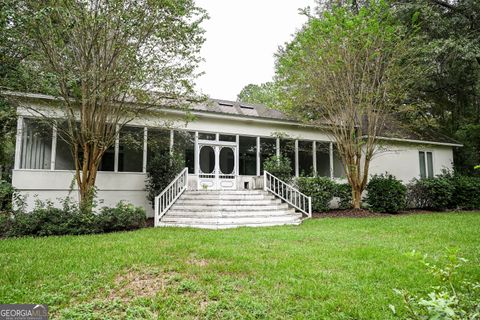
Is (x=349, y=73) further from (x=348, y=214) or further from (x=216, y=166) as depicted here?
(x=216, y=166)

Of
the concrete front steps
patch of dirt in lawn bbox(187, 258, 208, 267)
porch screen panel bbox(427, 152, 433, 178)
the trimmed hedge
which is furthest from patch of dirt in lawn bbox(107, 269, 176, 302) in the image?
porch screen panel bbox(427, 152, 433, 178)

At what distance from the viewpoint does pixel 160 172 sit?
10.1 meters

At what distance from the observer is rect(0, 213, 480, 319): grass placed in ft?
10.1

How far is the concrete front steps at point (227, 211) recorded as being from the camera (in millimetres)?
8719

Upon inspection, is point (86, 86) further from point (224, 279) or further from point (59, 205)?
point (224, 279)

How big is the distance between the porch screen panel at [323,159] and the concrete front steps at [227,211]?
4.49 m

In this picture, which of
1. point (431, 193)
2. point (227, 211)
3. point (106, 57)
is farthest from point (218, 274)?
point (431, 193)

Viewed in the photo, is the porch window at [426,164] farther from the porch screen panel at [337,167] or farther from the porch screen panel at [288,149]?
the porch screen panel at [288,149]

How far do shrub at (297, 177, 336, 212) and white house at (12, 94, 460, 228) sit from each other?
48 cm

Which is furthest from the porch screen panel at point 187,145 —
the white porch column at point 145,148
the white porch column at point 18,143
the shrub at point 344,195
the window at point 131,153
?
the shrub at point 344,195

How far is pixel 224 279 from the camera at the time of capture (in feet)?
12.5

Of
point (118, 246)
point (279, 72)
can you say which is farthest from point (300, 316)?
point (279, 72)

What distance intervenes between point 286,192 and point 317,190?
1517 millimetres

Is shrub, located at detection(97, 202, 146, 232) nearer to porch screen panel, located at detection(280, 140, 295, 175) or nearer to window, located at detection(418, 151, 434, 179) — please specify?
porch screen panel, located at detection(280, 140, 295, 175)
